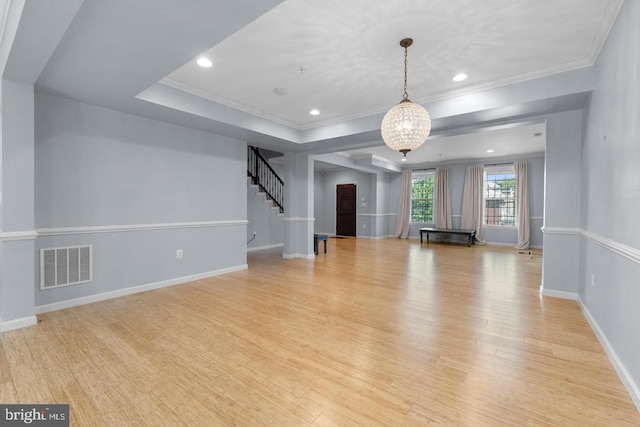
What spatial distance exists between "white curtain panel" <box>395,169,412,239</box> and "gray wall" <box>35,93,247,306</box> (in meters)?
7.04

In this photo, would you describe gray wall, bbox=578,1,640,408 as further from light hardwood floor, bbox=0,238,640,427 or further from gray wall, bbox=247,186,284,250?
gray wall, bbox=247,186,284,250

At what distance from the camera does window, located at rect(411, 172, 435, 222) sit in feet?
33.6

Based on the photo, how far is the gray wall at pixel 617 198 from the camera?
1819mm

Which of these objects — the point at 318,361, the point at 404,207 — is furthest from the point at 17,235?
the point at 404,207

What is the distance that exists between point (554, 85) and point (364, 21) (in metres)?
2.44

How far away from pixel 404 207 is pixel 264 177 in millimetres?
5477

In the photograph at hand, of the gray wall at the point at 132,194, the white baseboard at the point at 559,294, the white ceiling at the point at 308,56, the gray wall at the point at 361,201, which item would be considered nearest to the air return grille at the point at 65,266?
the gray wall at the point at 132,194

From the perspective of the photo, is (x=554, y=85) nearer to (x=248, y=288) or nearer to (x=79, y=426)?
(x=248, y=288)

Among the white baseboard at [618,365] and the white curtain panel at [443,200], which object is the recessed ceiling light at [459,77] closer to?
the white baseboard at [618,365]

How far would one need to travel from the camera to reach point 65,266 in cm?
334

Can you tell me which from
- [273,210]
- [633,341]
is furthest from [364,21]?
[273,210]

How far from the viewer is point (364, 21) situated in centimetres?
240

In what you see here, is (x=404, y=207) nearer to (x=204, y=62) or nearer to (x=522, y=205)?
(x=522, y=205)

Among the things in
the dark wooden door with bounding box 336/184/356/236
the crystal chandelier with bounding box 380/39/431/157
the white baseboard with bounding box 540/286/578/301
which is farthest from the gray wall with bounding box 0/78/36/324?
the dark wooden door with bounding box 336/184/356/236
